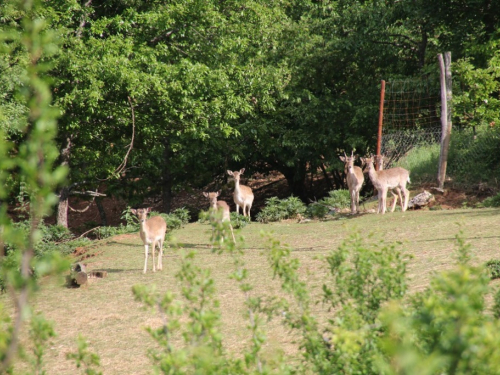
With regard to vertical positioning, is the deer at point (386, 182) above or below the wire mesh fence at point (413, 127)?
below

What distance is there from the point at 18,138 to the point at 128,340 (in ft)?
35.8

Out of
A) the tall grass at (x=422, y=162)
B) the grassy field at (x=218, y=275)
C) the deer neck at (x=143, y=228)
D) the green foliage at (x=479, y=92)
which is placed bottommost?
the grassy field at (x=218, y=275)

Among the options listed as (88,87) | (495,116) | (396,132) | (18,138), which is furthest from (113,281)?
(495,116)

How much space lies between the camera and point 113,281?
39.3ft

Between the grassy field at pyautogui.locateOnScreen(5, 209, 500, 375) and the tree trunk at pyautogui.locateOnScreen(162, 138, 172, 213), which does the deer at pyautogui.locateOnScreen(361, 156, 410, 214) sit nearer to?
the grassy field at pyautogui.locateOnScreen(5, 209, 500, 375)

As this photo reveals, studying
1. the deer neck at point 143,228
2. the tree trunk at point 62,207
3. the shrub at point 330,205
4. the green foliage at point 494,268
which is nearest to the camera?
the green foliage at point 494,268

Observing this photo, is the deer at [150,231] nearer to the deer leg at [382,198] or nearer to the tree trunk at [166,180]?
the deer leg at [382,198]

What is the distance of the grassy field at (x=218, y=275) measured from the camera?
8367 mm

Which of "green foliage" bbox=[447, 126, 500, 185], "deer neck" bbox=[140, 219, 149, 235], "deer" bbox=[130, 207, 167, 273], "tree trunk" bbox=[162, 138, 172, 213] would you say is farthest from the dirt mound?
"deer neck" bbox=[140, 219, 149, 235]

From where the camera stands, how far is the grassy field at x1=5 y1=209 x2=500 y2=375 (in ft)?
27.5

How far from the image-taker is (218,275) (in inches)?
467

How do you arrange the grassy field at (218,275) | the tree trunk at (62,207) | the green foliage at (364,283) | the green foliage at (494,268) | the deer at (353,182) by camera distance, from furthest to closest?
the tree trunk at (62,207) → the deer at (353,182) → the green foliage at (494,268) → the grassy field at (218,275) → the green foliage at (364,283)

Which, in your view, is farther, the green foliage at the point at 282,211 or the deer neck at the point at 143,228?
the green foliage at the point at 282,211

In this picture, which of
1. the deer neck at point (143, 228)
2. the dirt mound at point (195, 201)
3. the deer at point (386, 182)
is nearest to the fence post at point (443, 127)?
the deer at point (386, 182)
